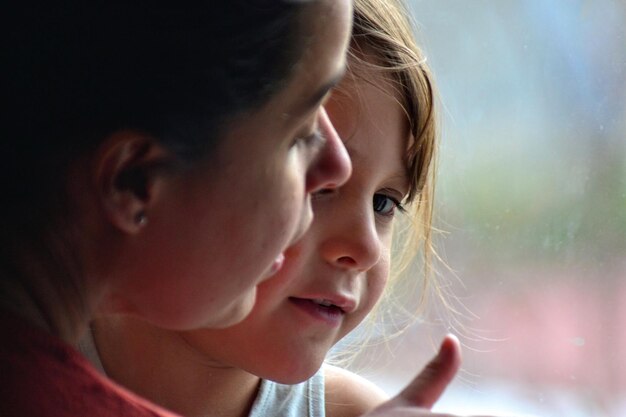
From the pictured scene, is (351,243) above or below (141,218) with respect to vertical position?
above

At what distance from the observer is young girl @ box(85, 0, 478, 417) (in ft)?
2.67

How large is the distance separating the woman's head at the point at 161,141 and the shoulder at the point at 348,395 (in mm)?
398

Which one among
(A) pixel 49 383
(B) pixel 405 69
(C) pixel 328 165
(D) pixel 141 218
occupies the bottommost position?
(A) pixel 49 383

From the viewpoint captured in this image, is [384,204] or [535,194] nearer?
[384,204]

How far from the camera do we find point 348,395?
3.25ft

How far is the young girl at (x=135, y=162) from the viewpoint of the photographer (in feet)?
1.72

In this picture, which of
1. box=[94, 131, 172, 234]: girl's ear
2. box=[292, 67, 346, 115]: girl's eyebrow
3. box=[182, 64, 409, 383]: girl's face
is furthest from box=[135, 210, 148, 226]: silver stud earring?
box=[182, 64, 409, 383]: girl's face

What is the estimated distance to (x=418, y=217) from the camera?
1007 mm

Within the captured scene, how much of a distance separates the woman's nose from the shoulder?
37cm

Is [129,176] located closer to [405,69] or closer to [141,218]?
[141,218]

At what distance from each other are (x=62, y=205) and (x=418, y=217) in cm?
52

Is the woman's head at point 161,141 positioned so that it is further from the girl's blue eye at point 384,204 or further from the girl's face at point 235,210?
the girl's blue eye at point 384,204

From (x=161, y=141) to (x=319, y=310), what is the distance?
12.7 inches

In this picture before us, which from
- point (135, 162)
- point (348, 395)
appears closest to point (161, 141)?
point (135, 162)
